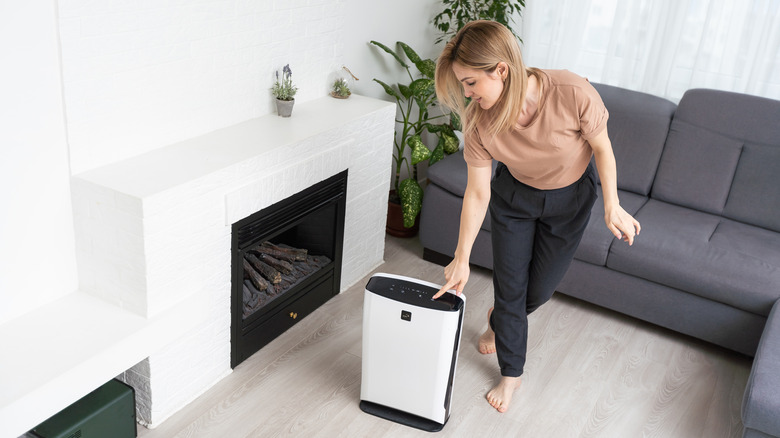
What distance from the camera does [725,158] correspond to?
305cm

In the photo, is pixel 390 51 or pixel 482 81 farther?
pixel 390 51

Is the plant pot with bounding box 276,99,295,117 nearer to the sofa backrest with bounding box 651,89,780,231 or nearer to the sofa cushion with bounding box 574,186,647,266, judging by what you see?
the sofa cushion with bounding box 574,186,647,266

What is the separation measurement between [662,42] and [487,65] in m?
1.97

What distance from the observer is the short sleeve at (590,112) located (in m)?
1.92

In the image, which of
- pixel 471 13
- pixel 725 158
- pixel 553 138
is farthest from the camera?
pixel 471 13

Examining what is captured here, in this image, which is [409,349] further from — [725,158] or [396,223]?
[725,158]

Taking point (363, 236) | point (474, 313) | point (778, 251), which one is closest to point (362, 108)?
point (363, 236)

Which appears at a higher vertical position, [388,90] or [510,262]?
[388,90]

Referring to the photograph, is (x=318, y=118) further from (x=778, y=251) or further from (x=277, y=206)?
(x=778, y=251)

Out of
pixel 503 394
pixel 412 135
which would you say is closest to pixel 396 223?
pixel 412 135

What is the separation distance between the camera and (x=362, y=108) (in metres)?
2.86

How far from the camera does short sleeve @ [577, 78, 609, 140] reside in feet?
6.29

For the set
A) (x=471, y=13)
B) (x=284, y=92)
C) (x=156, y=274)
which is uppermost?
(x=471, y=13)

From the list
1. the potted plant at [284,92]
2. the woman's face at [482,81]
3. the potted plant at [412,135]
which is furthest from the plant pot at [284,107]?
the woman's face at [482,81]
